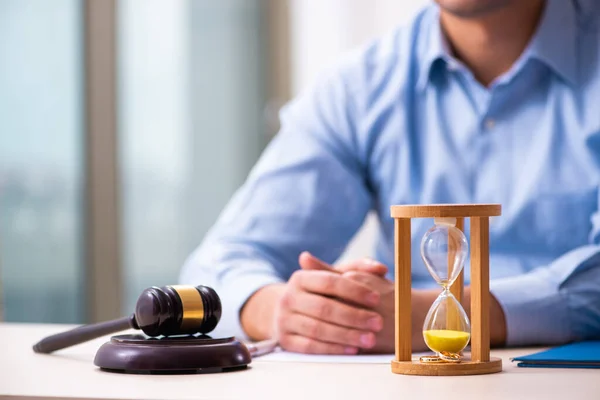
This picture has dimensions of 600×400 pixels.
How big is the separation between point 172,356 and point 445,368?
0.29 metres

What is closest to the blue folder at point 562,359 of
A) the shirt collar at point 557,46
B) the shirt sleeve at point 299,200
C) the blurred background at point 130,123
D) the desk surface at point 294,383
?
the desk surface at point 294,383

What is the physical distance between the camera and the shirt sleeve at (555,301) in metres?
1.29

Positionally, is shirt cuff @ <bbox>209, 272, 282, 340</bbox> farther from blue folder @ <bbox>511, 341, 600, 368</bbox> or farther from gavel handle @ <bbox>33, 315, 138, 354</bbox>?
blue folder @ <bbox>511, 341, 600, 368</bbox>

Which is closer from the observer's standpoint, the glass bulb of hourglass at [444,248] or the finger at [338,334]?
the glass bulb of hourglass at [444,248]

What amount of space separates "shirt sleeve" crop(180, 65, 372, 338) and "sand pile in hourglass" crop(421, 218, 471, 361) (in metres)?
0.60

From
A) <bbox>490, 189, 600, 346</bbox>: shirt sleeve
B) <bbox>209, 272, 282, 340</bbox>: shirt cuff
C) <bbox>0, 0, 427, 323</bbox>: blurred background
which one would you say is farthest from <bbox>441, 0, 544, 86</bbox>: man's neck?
<bbox>0, 0, 427, 323</bbox>: blurred background

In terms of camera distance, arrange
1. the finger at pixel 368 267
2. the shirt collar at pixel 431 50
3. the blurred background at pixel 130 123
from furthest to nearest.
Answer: the blurred background at pixel 130 123, the shirt collar at pixel 431 50, the finger at pixel 368 267

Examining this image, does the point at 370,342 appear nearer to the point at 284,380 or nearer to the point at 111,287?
the point at 284,380

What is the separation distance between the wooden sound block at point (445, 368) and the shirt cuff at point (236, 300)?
469 mm

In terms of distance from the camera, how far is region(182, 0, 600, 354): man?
1.67 metres

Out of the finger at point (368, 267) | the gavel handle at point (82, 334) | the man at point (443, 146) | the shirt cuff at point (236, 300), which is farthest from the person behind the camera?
the man at point (443, 146)

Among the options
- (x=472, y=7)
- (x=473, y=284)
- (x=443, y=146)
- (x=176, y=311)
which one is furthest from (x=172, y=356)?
(x=472, y=7)

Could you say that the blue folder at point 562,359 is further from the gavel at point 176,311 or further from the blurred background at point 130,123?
the blurred background at point 130,123

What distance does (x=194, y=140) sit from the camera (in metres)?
4.01
